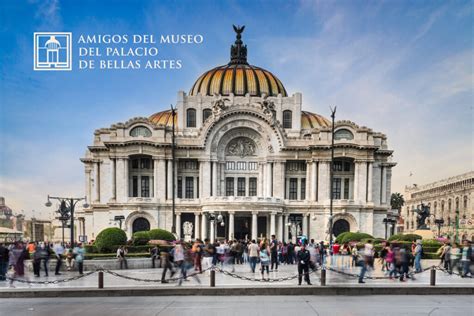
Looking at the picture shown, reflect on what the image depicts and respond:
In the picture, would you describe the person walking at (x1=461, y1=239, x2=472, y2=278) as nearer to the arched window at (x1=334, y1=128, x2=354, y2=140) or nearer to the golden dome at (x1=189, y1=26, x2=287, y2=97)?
the arched window at (x1=334, y1=128, x2=354, y2=140)

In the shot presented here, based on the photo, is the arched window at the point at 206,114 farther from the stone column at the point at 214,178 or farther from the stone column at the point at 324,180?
the stone column at the point at 324,180

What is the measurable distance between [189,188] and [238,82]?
1930cm

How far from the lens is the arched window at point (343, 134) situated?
58062 millimetres

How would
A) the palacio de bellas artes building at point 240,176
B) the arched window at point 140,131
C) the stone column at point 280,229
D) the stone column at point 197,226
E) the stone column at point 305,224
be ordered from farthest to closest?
the stone column at point 305,224 → the arched window at point 140,131 → the stone column at point 197,226 → the palacio de bellas artes building at point 240,176 → the stone column at point 280,229

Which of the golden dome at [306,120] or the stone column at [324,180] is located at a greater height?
the golden dome at [306,120]

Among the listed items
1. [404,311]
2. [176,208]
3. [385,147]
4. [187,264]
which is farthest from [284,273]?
[385,147]

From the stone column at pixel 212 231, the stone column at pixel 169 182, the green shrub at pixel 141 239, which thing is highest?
the stone column at pixel 169 182

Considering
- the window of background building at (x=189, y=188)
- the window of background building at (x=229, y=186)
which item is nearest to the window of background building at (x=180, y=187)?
the window of background building at (x=189, y=188)

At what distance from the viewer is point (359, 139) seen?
57.8 m

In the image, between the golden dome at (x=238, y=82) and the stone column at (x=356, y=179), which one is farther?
the golden dome at (x=238, y=82)

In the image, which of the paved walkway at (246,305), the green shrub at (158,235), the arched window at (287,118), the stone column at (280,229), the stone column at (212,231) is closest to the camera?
the paved walkway at (246,305)

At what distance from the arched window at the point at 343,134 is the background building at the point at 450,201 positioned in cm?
1723

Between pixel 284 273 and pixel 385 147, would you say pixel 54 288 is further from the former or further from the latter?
pixel 385 147

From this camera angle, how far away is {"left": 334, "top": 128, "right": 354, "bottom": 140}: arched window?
58.1m
